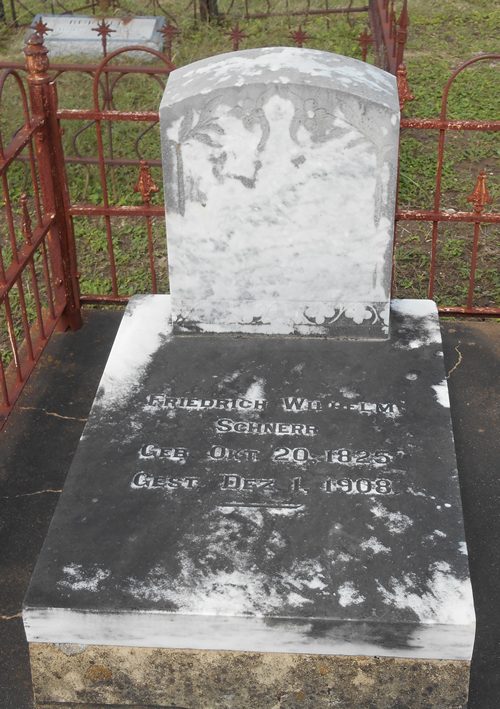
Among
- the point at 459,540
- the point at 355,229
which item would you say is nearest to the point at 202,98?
the point at 355,229

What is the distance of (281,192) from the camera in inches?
138

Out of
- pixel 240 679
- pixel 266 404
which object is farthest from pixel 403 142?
pixel 240 679

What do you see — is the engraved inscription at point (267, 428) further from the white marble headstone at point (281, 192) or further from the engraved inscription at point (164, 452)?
the white marble headstone at point (281, 192)

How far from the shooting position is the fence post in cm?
398

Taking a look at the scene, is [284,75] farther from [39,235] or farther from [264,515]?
[264,515]

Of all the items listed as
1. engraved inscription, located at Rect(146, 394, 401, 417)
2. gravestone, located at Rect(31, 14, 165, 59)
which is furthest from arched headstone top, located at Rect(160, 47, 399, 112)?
gravestone, located at Rect(31, 14, 165, 59)

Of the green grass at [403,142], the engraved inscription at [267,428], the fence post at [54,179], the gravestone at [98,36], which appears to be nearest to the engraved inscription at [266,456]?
the engraved inscription at [267,428]

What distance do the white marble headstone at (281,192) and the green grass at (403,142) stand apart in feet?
6.31

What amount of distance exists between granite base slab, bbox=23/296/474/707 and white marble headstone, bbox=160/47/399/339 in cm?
14

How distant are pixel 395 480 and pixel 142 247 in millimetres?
3434

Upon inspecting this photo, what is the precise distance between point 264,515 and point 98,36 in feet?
20.9

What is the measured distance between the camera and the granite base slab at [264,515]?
8.63 feet

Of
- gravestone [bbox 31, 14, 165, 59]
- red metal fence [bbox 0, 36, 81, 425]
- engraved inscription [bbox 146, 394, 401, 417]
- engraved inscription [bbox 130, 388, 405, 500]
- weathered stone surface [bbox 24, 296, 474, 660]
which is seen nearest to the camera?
weathered stone surface [bbox 24, 296, 474, 660]

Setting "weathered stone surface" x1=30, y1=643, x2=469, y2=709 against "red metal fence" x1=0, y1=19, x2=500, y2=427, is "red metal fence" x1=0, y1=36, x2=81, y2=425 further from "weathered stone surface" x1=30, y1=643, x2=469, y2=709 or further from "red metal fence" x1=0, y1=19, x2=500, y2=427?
"weathered stone surface" x1=30, y1=643, x2=469, y2=709
